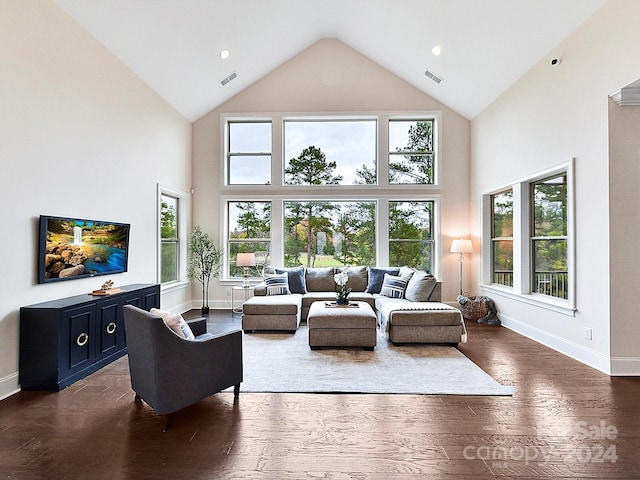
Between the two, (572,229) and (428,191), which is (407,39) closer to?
(428,191)

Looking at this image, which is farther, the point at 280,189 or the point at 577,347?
the point at 280,189

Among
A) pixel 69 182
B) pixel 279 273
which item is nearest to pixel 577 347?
pixel 279 273

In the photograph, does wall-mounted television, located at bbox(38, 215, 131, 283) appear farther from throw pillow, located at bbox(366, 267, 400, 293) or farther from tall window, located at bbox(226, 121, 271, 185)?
throw pillow, located at bbox(366, 267, 400, 293)

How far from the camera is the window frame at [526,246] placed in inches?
165

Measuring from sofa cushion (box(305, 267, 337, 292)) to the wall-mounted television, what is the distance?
2.99 m

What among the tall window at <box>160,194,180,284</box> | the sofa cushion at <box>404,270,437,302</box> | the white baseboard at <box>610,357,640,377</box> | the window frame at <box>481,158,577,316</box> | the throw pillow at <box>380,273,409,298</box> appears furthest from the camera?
the tall window at <box>160,194,180,284</box>

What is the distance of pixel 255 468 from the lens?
214 cm

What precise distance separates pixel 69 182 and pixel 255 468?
3.44 m

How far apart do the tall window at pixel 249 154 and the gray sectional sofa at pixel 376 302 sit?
2055mm

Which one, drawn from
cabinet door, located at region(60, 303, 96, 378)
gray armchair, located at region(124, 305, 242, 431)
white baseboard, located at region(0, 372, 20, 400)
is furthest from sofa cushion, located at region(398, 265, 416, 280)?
white baseboard, located at region(0, 372, 20, 400)

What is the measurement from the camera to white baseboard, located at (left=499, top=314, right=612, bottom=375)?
371 centimetres

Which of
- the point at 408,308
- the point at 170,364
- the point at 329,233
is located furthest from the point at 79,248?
the point at 329,233

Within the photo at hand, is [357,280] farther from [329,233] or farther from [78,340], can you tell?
[78,340]

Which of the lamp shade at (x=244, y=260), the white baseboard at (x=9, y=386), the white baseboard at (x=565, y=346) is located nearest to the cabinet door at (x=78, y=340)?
the white baseboard at (x=9, y=386)
